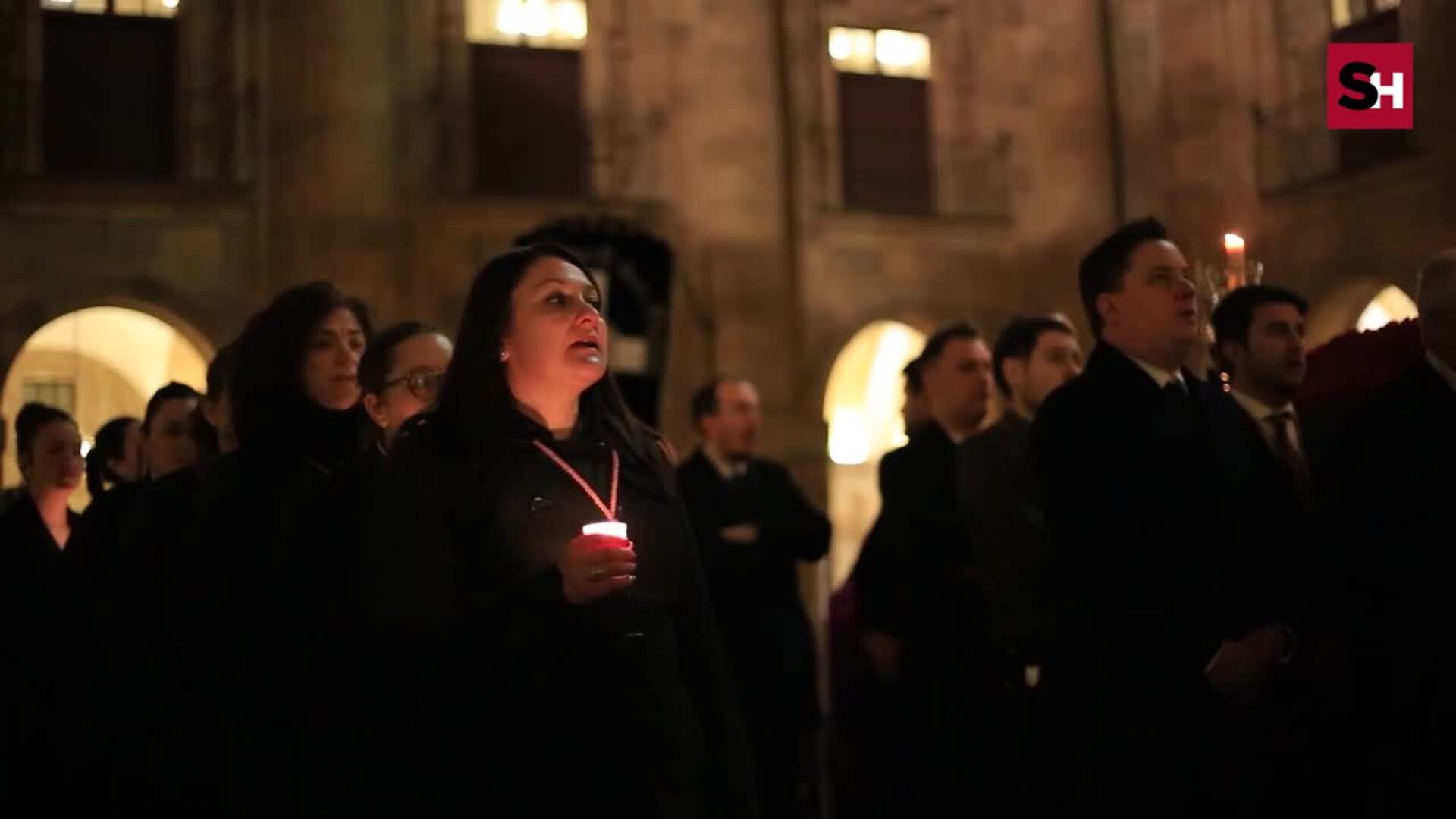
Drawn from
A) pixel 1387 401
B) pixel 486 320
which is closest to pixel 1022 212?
pixel 1387 401

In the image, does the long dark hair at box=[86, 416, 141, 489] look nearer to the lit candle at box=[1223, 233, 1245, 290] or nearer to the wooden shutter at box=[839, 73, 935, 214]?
the lit candle at box=[1223, 233, 1245, 290]

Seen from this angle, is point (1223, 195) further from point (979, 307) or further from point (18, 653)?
point (18, 653)

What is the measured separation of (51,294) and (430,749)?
10.0 meters

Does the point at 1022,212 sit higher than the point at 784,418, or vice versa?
the point at 1022,212

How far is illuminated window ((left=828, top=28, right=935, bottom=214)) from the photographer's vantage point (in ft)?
46.1

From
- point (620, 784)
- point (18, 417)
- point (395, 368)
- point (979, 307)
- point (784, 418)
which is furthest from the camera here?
point (979, 307)

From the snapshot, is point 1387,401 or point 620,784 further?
point 1387,401

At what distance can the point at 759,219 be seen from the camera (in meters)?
13.7

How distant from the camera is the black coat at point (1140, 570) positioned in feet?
11.8

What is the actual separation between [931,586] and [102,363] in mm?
9193

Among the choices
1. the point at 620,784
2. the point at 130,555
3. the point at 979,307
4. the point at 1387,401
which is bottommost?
the point at 620,784

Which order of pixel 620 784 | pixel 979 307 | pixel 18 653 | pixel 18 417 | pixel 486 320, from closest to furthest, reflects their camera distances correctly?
1. pixel 620 784
2. pixel 486 320
3. pixel 18 653
4. pixel 18 417
5. pixel 979 307

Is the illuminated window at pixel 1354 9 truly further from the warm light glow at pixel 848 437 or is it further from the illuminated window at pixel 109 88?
the warm light glow at pixel 848 437

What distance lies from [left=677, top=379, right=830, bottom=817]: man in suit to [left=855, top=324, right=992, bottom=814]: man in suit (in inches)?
36.4
